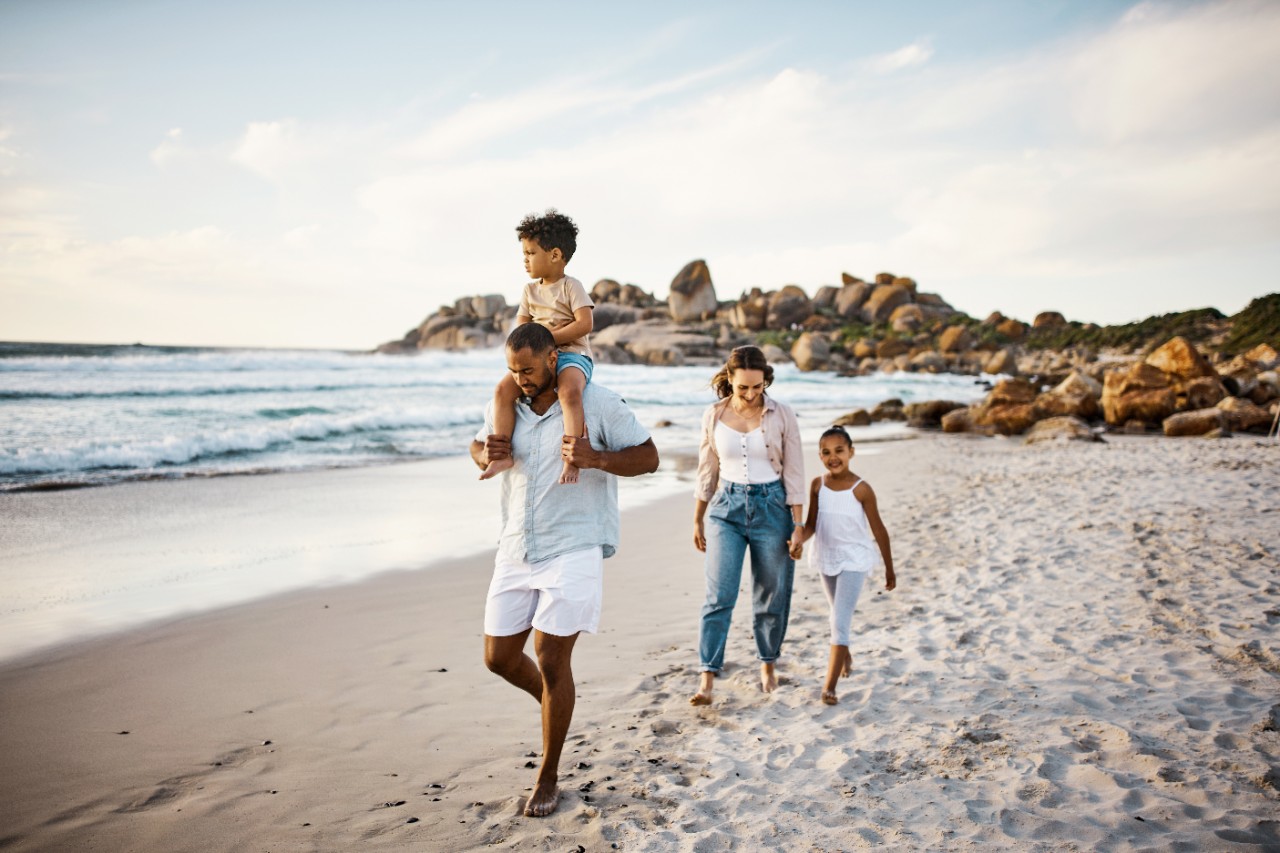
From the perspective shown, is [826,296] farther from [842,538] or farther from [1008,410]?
[842,538]

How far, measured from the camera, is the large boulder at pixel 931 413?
2241 cm

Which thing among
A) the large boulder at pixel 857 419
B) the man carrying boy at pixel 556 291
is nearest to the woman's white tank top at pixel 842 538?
the man carrying boy at pixel 556 291

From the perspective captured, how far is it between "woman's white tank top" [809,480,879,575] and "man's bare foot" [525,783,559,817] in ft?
6.63

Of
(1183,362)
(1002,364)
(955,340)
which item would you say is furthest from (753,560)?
(955,340)

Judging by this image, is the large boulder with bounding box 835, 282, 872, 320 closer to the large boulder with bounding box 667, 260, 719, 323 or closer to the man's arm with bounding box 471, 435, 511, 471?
the large boulder with bounding box 667, 260, 719, 323

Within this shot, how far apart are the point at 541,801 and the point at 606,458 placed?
149 cm

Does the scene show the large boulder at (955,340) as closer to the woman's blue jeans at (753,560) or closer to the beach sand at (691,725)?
the beach sand at (691,725)

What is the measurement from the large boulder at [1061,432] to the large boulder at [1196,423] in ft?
6.39

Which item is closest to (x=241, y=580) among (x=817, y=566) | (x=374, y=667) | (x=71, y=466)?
(x=374, y=667)

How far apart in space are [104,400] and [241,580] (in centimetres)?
1975

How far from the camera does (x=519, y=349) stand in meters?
3.01

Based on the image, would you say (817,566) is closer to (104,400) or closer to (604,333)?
(104,400)

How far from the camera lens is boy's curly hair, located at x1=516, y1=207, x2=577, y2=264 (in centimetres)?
348

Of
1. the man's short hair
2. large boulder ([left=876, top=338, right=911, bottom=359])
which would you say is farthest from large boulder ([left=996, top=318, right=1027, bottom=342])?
the man's short hair
